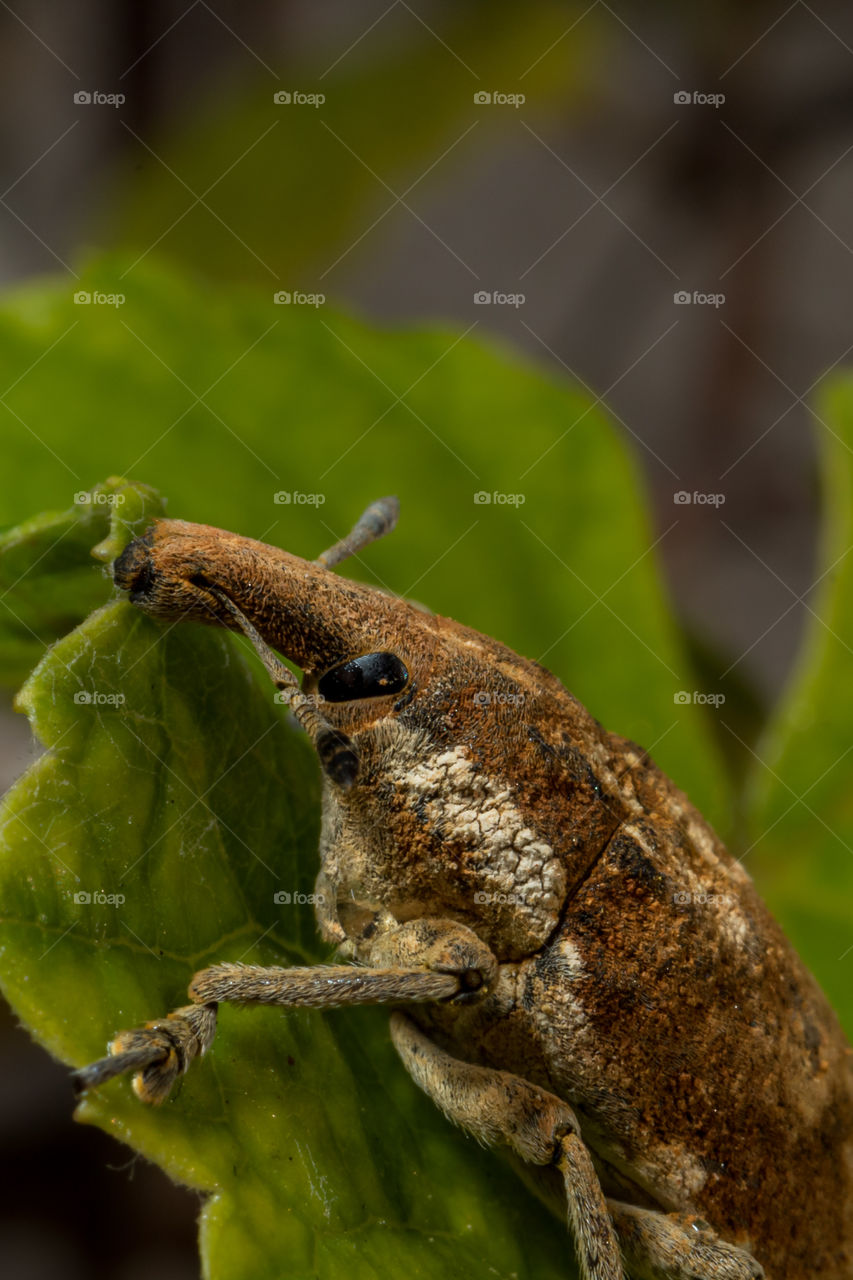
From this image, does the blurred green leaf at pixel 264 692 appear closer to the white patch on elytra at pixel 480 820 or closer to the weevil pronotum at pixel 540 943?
the weevil pronotum at pixel 540 943

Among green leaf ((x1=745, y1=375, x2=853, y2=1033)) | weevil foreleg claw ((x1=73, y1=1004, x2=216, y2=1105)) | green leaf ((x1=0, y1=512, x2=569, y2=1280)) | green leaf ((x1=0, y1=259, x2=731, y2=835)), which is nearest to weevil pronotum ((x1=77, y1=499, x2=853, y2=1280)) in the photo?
green leaf ((x1=0, y1=512, x2=569, y2=1280))

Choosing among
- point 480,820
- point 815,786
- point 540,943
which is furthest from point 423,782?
point 815,786

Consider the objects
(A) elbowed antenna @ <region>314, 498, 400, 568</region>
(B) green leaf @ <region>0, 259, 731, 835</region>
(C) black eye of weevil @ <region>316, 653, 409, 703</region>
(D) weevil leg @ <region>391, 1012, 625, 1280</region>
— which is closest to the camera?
(D) weevil leg @ <region>391, 1012, 625, 1280</region>

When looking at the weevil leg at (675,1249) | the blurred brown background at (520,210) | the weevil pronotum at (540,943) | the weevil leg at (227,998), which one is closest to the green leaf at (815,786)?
the blurred brown background at (520,210)

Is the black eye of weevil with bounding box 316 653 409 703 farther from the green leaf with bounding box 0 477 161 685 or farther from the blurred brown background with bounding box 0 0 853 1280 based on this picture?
the blurred brown background with bounding box 0 0 853 1280

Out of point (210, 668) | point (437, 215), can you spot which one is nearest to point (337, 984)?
point (210, 668)

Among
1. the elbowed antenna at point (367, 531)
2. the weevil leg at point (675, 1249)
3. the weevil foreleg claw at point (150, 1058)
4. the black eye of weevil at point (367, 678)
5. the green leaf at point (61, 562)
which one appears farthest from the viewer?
the elbowed antenna at point (367, 531)
